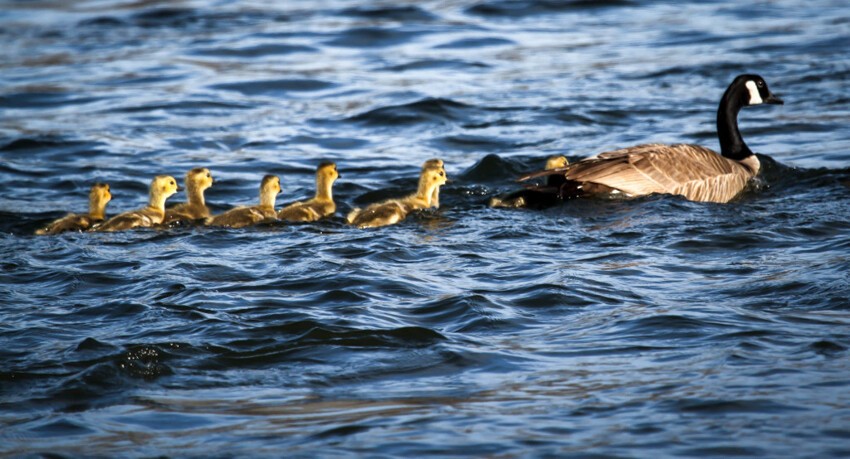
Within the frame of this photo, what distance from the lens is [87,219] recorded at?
11.4 meters

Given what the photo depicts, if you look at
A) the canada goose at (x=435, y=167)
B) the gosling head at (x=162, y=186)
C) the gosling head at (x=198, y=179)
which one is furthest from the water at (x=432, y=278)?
the gosling head at (x=198, y=179)

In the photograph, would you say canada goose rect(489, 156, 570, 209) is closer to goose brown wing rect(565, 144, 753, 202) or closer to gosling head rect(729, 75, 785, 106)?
goose brown wing rect(565, 144, 753, 202)

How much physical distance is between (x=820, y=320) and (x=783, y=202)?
4.15 meters

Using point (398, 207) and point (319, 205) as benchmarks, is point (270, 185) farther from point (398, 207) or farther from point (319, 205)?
point (398, 207)

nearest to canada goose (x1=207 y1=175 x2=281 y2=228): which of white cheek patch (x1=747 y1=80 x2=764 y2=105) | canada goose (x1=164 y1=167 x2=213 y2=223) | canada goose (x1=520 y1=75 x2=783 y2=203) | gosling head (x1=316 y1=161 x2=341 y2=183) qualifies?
canada goose (x1=164 y1=167 x2=213 y2=223)

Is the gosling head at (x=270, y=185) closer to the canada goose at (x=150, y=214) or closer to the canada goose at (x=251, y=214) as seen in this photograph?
the canada goose at (x=251, y=214)

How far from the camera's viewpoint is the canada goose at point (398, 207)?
11.2 m

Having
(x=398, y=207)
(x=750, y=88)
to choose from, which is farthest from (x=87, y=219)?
(x=750, y=88)

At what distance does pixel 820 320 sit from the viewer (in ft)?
→ 26.0

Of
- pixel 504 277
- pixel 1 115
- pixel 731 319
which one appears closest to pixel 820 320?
pixel 731 319

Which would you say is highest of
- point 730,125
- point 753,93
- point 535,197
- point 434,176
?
point 753,93

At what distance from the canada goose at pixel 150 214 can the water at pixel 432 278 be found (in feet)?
0.68

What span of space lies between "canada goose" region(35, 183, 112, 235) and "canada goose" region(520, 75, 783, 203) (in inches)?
153

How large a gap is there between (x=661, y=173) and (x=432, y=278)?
3.57m
